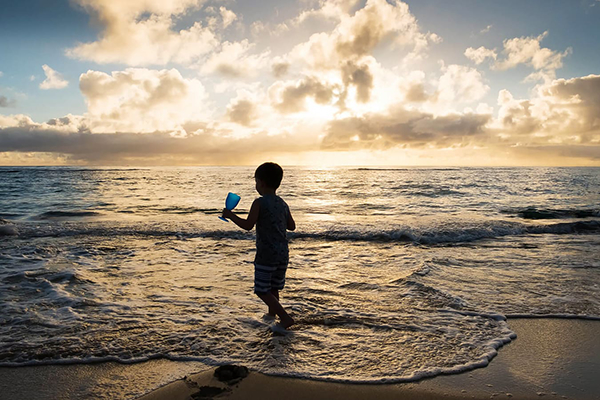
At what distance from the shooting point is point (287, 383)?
3.03 meters

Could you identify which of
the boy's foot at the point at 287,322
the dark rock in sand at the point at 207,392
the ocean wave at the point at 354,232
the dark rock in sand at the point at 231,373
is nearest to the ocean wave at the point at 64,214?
the ocean wave at the point at 354,232

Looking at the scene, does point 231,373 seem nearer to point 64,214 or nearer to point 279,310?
point 279,310

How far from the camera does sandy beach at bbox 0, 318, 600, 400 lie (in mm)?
2862

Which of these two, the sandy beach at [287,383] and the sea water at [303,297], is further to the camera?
the sea water at [303,297]

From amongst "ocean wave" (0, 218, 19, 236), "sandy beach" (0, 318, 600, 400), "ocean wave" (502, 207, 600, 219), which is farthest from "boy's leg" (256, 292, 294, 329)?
"ocean wave" (502, 207, 600, 219)

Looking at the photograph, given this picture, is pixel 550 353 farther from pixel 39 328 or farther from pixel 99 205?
pixel 99 205

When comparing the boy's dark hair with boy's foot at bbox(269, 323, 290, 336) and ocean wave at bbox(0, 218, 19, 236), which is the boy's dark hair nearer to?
boy's foot at bbox(269, 323, 290, 336)

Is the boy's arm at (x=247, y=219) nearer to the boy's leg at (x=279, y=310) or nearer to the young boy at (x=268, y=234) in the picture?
the young boy at (x=268, y=234)

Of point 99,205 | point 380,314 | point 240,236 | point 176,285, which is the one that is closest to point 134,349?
point 176,285

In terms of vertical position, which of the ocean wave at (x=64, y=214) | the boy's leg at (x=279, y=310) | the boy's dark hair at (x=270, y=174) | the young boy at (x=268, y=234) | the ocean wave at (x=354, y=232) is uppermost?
the boy's dark hair at (x=270, y=174)

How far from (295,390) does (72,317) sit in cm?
323

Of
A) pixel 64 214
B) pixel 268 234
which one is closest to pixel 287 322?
pixel 268 234

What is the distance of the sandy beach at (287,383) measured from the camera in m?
2.86

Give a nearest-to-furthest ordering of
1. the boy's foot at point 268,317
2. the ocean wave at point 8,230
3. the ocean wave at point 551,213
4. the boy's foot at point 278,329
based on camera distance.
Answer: the boy's foot at point 278,329, the boy's foot at point 268,317, the ocean wave at point 8,230, the ocean wave at point 551,213
